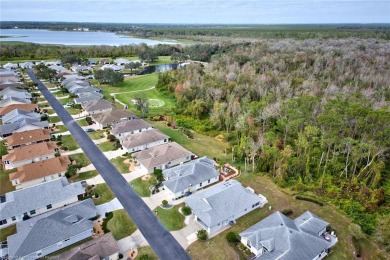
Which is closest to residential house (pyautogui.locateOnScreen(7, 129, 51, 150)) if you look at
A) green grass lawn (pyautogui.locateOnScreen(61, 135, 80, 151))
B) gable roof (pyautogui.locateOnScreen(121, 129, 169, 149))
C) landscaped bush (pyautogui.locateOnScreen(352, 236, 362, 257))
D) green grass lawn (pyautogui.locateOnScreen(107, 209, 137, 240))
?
green grass lawn (pyautogui.locateOnScreen(61, 135, 80, 151))

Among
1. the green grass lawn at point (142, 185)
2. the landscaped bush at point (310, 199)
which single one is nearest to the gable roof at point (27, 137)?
the green grass lawn at point (142, 185)

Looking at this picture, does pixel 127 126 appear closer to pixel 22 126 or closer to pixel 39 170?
pixel 39 170

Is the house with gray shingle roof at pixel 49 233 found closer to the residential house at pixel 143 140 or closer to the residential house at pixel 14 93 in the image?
the residential house at pixel 143 140

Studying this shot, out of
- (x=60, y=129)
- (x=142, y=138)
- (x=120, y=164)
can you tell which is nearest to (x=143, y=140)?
(x=142, y=138)

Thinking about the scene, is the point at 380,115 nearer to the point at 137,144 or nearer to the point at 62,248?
the point at 137,144

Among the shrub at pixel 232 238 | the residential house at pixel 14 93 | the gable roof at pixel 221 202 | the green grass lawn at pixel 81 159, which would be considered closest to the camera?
the shrub at pixel 232 238
